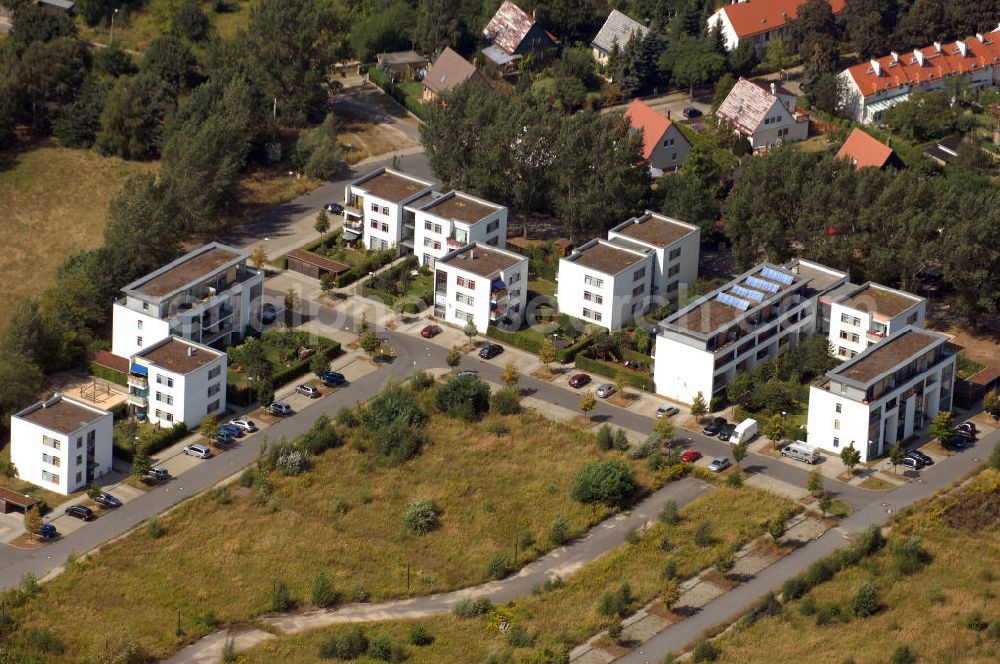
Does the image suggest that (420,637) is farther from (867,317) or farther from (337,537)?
(867,317)

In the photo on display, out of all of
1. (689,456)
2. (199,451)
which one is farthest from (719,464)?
(199,451)

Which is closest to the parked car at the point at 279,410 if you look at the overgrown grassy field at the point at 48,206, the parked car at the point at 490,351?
the parked car at the point at 490,351

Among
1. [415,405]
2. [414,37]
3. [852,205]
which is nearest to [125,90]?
[414,37]

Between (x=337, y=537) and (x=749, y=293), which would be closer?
(x=337, y=537)

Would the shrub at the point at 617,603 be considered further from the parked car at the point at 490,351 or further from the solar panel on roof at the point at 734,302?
the parked car at the point at 490,351

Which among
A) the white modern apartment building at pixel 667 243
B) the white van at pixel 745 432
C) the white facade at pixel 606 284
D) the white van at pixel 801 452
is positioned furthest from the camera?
the white modern apartment building at pixel 667 243

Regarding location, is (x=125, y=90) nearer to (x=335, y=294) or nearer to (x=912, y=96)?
(x=335, y=294)
